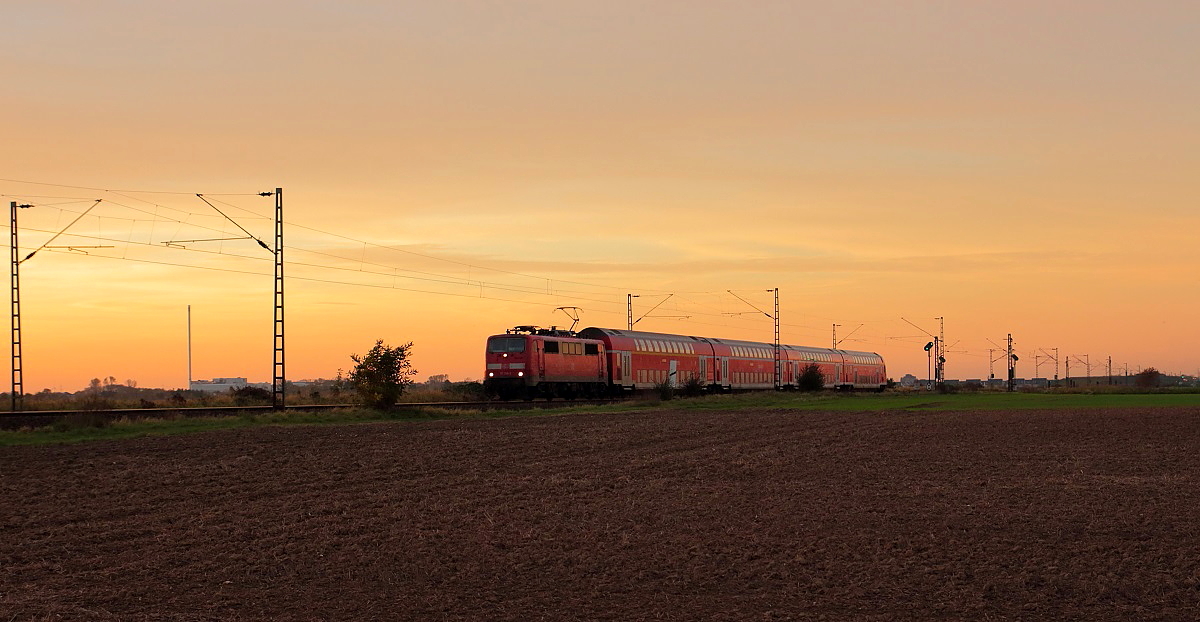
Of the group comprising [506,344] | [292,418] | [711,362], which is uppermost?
[506,344]

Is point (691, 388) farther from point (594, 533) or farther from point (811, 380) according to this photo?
point (594, 533)

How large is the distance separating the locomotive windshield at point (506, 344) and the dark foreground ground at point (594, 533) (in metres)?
28.8

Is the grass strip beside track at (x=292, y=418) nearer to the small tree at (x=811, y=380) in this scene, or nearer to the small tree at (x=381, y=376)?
the small tree at (x=381, y=376)

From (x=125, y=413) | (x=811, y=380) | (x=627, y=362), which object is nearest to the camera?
(x=125, y=413)

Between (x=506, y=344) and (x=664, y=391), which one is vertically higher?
(x=506, y=344)

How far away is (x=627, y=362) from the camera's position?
7356 centimetres

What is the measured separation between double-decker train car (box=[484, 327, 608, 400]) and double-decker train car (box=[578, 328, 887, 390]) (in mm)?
5259

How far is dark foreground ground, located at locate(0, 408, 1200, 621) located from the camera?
1341 centimetres

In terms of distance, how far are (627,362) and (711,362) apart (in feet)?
43.4

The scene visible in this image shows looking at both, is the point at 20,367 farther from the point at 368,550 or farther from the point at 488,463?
the point at 368,550

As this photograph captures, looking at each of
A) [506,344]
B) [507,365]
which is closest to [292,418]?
[507,365]

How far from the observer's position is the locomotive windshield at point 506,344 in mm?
61906

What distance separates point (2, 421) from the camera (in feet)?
120

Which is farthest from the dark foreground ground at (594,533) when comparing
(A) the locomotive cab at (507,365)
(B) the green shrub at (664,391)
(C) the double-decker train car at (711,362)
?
(C) the double-decker train car at (711,362)
